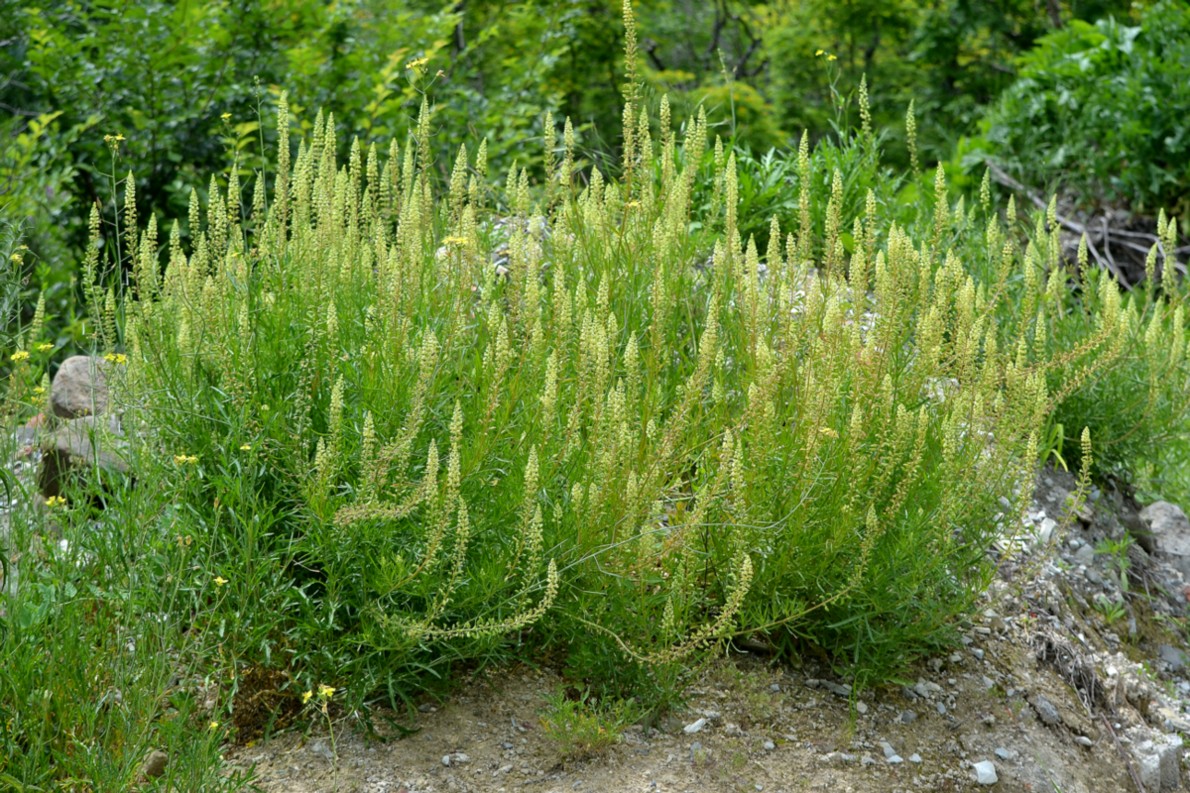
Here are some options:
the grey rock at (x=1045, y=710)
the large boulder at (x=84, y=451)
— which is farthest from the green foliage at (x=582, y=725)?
the grey rock at (x=1045, y=710)

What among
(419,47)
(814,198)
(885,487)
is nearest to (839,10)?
(419,47)

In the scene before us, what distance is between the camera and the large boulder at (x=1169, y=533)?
5496 mm

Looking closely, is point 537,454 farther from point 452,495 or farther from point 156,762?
point 156,762

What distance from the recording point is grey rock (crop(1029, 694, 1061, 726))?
13.0ft

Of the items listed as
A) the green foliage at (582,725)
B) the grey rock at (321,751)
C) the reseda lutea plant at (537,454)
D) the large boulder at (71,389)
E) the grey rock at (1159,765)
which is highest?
the reseda lutea plant at (537,454)

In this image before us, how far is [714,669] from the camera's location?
3730 millimetres

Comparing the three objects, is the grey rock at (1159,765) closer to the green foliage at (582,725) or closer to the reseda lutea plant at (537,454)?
the reseda lutea plant at (537,454)

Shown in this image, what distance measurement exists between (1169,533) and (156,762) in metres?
4.42

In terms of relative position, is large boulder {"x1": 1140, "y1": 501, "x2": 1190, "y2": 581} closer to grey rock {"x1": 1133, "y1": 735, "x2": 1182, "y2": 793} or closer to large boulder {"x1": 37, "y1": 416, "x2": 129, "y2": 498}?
grey rock {"x1": 1133, "y1": 735, "x2": 1182, "y2": 793}

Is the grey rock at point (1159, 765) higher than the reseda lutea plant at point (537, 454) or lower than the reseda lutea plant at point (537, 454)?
lower

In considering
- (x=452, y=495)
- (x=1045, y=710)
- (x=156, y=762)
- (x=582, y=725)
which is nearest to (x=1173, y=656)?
(x=1045, y=710)

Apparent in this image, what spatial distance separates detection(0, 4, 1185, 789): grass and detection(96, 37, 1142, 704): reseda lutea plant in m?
0.01

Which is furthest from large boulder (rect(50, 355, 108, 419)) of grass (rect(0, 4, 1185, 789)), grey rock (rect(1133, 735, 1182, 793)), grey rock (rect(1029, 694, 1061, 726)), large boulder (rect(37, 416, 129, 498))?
grey rock (rect(1133, 735, 1182, 793))

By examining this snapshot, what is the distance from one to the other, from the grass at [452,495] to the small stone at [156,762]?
10 centimetres
